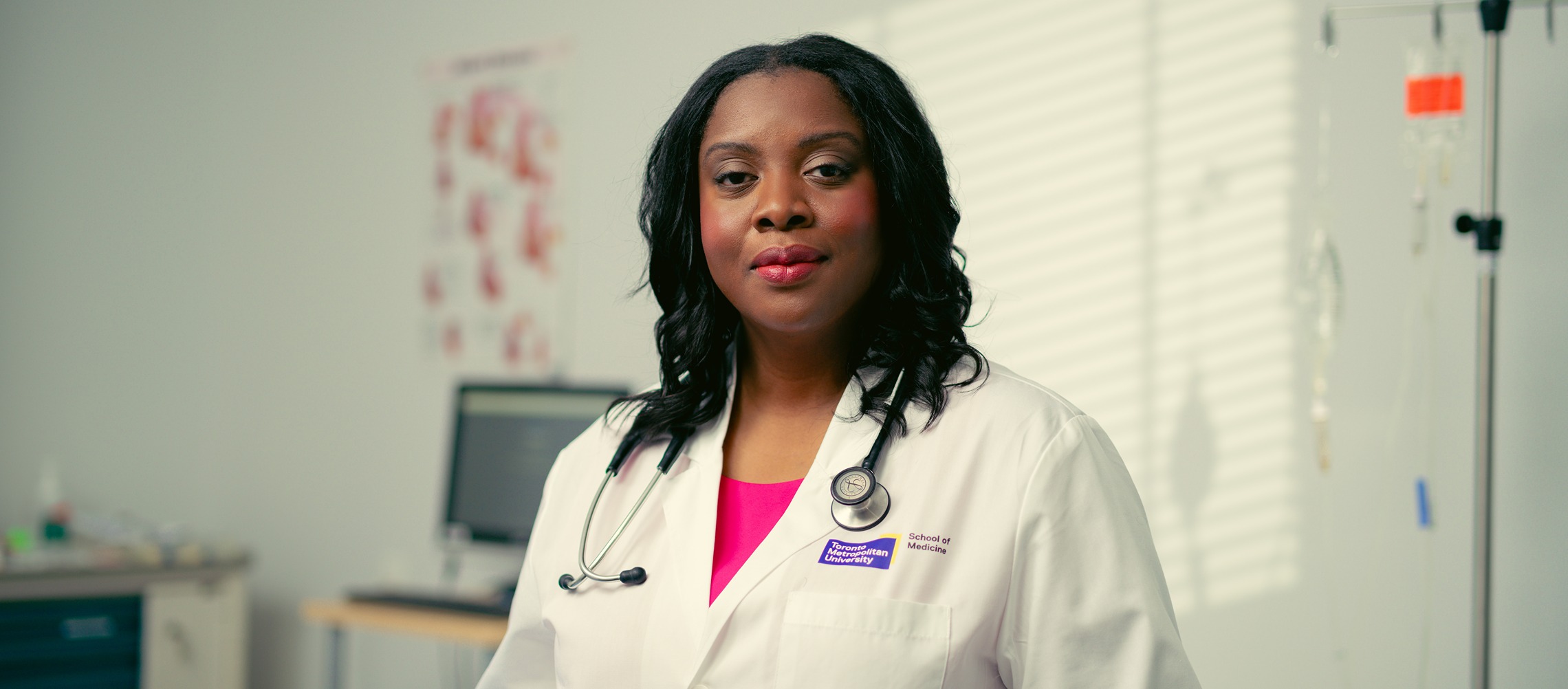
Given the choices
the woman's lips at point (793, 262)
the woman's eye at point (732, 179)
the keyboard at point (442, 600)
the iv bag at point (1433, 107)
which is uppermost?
the iv bag at point (1433, 107)

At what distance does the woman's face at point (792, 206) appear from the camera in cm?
101

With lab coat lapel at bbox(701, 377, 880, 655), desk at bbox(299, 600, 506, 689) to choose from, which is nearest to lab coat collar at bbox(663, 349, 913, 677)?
lab coat lapel at bbox(701, 377, 880, 655)

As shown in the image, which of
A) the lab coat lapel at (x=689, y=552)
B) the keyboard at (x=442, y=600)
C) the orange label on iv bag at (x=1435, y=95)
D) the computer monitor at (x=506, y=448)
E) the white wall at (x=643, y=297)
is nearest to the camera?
the lab coat lapel at (x=689, y=552)

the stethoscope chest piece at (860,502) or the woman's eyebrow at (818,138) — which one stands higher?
the woman's eyebrow at (818,138)

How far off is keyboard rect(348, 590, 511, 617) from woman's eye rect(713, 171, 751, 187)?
4.89ft

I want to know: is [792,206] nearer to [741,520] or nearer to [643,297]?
[741,520]

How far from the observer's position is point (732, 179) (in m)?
1.07

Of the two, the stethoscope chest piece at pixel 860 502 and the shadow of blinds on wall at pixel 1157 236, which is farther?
the shadow of blinds on wall at pixel 1157 236

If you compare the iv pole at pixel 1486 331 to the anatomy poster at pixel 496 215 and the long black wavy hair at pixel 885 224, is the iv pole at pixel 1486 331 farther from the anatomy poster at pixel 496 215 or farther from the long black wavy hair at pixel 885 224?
the anatomy poster at pixel 496 215

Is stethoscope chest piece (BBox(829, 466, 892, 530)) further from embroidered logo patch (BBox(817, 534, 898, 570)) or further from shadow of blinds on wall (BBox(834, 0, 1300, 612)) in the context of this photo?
shadow of blinds on wall (BBox(834, 0, 1300, 612))

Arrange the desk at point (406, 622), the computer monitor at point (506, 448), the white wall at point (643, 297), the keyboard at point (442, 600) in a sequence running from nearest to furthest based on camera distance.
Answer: the white wall at point (643, 297), the desk at point (406, 622), the keyboard at point (442, 600), the computer monitor at point (506, 448)

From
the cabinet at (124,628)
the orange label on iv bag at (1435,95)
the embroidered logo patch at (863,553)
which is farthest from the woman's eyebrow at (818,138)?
the cabinet at (124,628)

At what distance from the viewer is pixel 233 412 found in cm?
328

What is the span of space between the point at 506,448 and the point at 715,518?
162 cm
